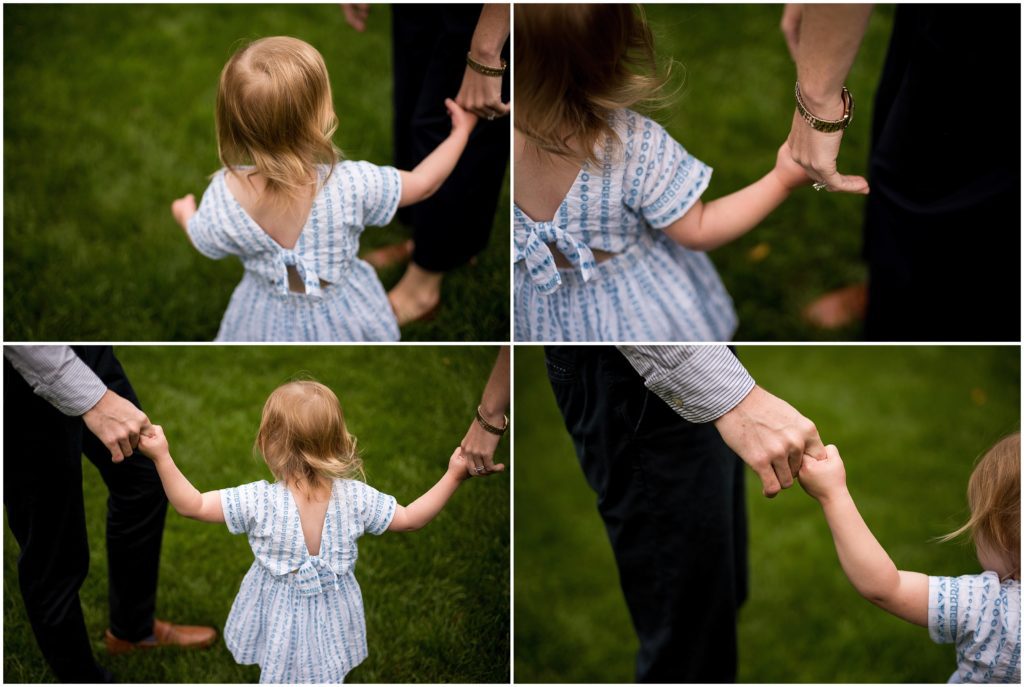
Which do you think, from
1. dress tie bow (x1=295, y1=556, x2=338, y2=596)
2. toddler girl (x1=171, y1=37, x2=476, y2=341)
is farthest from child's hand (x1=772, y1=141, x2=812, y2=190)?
dress tie bow (x1=295, y1=556, x2=338, y2=596)

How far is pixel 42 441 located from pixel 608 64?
1325 mm

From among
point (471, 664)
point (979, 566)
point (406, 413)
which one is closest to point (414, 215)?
point (406, 413)

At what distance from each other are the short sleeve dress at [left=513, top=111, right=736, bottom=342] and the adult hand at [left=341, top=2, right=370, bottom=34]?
637 mm

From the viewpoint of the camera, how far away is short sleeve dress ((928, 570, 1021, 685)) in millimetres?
1751

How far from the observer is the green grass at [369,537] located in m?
1.94

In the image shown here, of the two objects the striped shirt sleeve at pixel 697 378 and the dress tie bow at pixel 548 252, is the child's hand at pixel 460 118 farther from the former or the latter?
the striped shirt sleeve at pixel 697 378

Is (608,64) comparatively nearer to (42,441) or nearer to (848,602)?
(42,441)

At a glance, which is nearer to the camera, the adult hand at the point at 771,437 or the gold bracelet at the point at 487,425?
the adult hand at the point at 771,437

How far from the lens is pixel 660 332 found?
194 centimetres

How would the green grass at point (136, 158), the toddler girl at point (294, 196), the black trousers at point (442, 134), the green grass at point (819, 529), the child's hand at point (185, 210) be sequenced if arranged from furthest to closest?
the green grass at point (819, 529), the green grass at point (136, 158), the child's hand at point (185, 210), the black trousers at point (442, 134), the toddler girl at point (294, 196)

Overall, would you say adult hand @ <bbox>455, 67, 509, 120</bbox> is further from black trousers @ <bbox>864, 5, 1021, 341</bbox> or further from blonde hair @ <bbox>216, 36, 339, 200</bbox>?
black trousers @ <bbox>864, 5, 1021, 341</bbox>

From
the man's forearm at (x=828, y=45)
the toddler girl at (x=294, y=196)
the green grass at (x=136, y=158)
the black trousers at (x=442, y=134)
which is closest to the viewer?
the man's forearm at (x=828, y=45)

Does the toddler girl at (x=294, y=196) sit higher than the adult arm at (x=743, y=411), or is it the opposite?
the toddler girl at (x=294, y=196)

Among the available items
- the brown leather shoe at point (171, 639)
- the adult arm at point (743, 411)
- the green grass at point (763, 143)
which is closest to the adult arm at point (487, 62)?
the green grass at point (763, 143)
